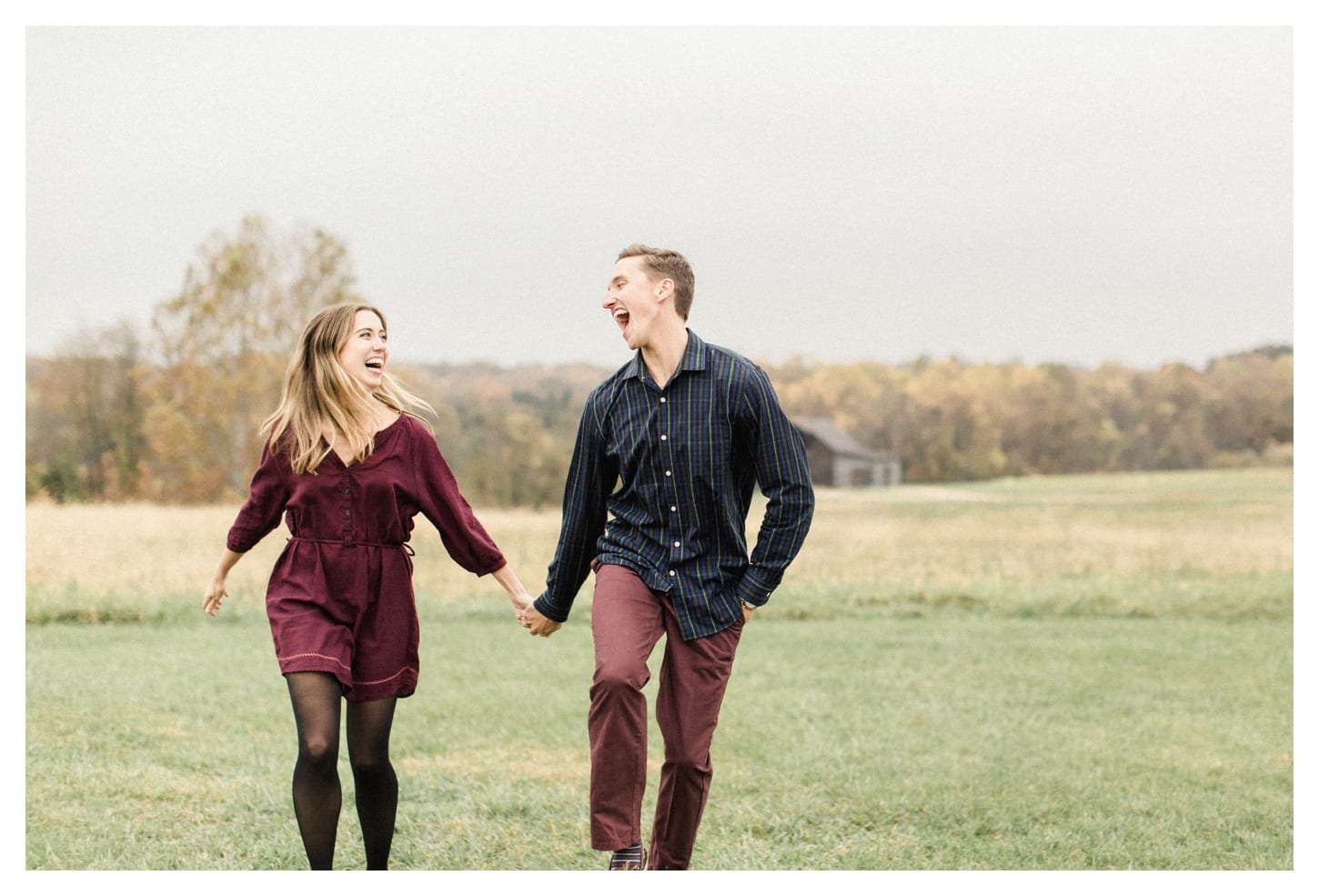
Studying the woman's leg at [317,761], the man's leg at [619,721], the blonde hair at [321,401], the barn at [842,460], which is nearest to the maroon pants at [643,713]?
the man's leg at [619,721]

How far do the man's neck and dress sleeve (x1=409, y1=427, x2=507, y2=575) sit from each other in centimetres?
69

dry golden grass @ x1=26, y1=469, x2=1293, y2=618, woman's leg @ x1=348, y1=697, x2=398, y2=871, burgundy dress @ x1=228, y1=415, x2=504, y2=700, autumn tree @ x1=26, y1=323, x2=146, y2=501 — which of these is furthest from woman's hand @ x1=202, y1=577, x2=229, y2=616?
autumn tree @ x1=26, y1=323, x2=146, y2=501

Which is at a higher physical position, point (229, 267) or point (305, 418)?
point (229, 267)

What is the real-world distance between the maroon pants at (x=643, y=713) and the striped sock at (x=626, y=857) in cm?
2

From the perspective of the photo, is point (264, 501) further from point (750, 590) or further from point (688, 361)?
point (750, 590)

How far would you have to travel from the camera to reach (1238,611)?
40.5 feet

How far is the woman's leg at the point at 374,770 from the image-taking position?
12.6 ft

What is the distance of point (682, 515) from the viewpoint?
3.95 meters

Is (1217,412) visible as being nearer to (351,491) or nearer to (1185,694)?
(1185,694)

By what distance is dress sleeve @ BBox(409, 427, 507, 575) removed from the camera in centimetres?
402

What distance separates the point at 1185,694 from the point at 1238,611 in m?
3.98

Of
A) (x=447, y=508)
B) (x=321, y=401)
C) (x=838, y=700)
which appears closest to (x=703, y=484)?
(x=447, y=508)

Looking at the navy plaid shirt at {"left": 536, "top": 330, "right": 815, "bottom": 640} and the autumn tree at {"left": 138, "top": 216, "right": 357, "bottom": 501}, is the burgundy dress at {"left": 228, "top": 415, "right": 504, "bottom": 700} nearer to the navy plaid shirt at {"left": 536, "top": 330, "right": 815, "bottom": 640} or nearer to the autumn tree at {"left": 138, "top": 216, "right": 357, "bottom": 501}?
the navy plaid shirt at {"left": 536, "top": 330, "right": 815, "bottom": 640}

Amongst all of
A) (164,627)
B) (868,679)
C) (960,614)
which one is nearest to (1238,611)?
(960,614)
